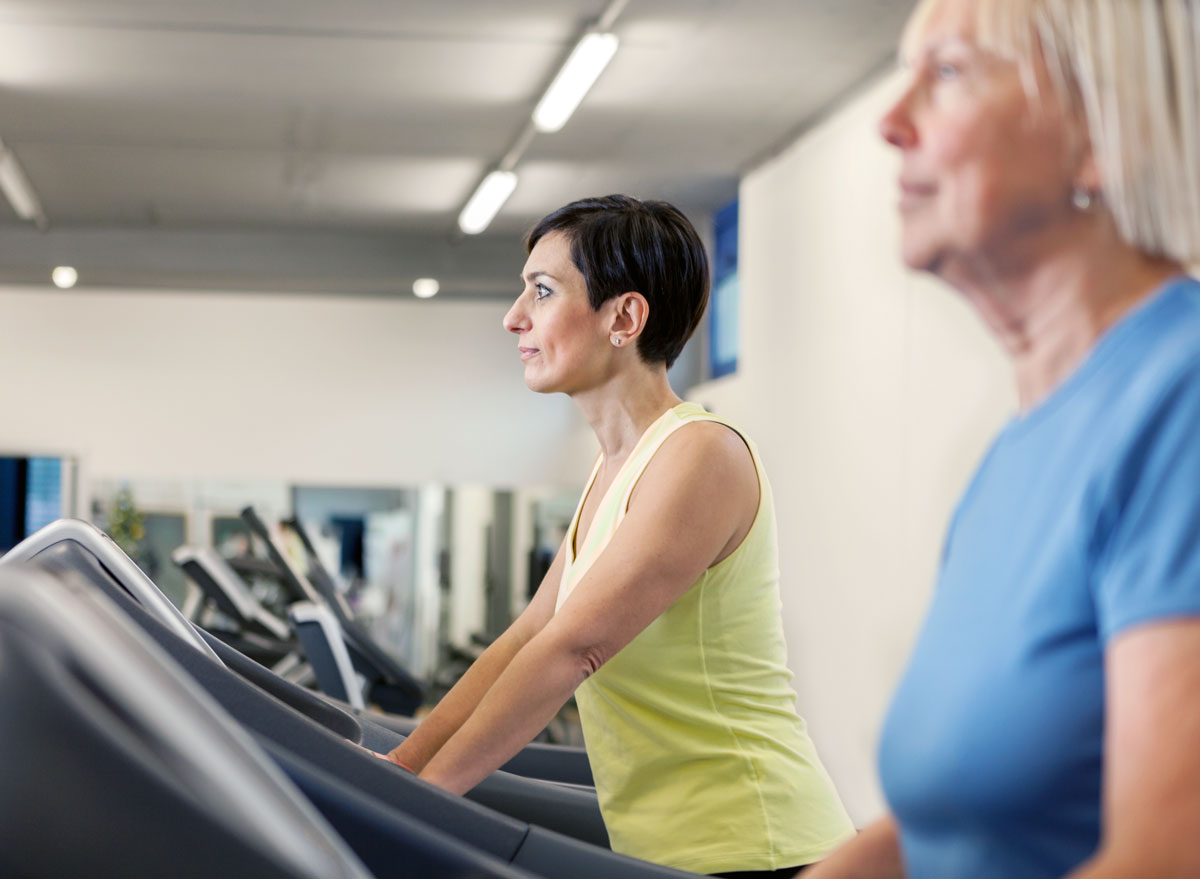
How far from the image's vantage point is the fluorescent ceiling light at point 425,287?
8.09 metres

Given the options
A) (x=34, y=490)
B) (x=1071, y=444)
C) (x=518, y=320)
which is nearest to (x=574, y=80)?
(x=518, y=320)

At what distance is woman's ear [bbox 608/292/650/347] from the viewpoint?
1.48m

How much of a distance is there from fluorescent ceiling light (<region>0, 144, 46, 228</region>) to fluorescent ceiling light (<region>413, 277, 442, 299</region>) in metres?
2.23

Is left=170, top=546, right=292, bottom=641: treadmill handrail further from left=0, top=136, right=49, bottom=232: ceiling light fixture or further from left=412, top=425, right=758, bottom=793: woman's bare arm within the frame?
left=412, top=425, right=758, bottom=793: woman's bare arm

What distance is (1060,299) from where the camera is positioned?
59cm

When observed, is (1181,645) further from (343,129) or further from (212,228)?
(212,228)

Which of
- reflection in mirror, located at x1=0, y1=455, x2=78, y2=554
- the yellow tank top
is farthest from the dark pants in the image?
reflection in mirror, located at x1=0, y1=455, x2=78, y2=554

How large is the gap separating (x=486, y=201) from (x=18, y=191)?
2.50 metres

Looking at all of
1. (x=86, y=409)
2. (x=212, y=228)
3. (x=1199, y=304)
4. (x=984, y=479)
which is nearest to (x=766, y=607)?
(x=984, y=479)

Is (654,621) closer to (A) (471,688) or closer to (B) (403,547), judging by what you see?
(A) (471,688)

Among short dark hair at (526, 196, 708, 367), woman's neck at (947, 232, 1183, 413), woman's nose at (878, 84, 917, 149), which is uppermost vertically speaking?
short dark hair at (526, 196, 708, 367)

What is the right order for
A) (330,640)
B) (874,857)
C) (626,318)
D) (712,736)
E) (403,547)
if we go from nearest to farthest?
1. (874,857)
2. (712,736)
3. (626,318)
4. (330,640)
5. (403,547)

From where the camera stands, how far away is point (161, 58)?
15.7 ft

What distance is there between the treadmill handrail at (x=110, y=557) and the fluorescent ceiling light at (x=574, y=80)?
10.9ft
